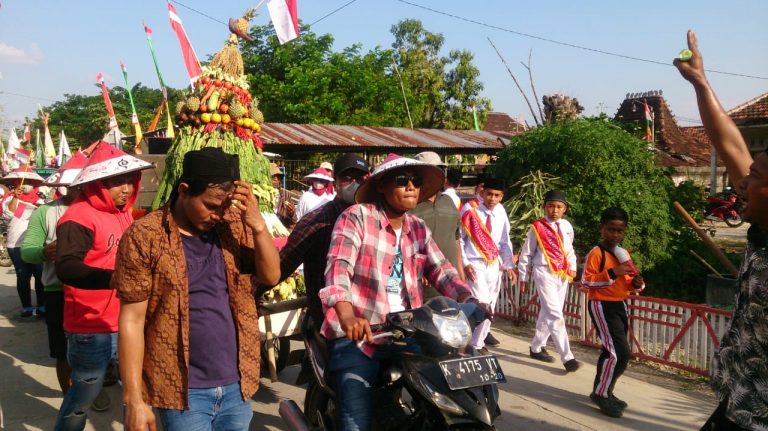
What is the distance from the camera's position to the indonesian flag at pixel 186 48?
7.16 metres

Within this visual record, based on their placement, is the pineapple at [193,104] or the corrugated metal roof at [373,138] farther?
the corrugated metal roof at [373,138]

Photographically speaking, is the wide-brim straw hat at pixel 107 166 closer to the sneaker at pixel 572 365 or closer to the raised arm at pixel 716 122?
the raised arm at pixel 716 122

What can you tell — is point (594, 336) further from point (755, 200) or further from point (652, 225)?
point (755, 200)

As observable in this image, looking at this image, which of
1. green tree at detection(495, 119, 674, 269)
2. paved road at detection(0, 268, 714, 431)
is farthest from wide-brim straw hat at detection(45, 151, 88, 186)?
green tree at detection(495, 119, 674, 269)

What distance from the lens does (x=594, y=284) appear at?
517cm

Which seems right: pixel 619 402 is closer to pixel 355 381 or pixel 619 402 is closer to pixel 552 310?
pixel 552 310

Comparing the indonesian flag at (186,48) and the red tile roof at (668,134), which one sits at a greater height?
the red tile roof at (668,134)

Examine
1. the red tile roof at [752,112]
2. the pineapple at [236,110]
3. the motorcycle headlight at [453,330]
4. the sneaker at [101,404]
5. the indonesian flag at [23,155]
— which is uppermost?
the red tile roof at [752,112]

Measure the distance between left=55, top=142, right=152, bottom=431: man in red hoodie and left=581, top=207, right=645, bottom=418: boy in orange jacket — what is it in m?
3.64

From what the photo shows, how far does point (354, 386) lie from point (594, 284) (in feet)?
9.45

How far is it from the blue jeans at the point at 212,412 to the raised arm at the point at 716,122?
7.66ft

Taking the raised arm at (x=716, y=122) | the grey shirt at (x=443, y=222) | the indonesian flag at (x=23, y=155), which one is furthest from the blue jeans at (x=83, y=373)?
the indonesian flag at (x=23, y=155)

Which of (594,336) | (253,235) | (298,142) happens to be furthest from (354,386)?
(298,142)

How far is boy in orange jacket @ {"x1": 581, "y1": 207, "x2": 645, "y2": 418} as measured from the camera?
501 cm
